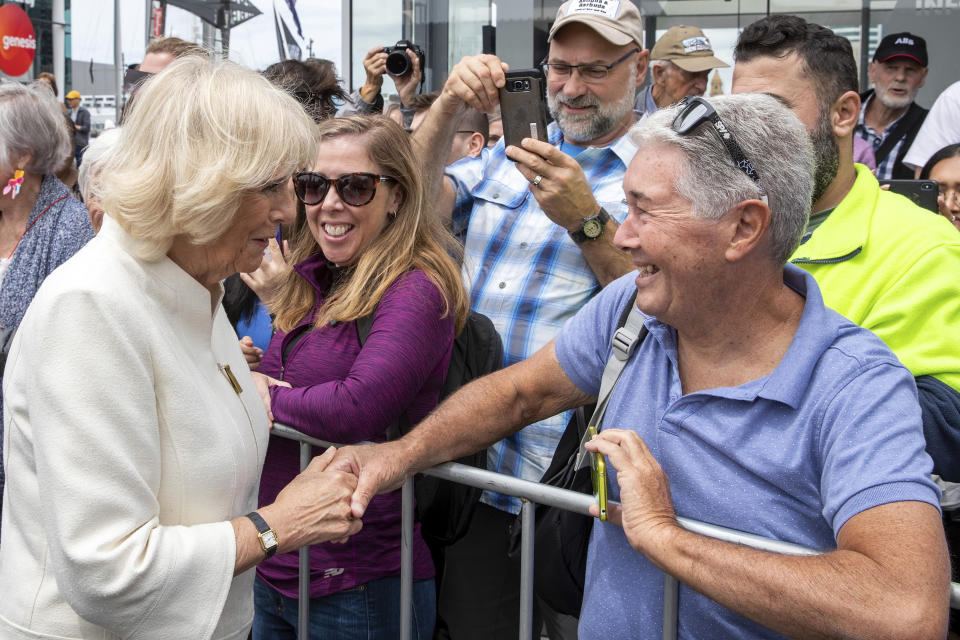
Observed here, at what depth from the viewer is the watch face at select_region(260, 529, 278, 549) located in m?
1.72

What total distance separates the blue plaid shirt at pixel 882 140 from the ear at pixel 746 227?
12.8ft

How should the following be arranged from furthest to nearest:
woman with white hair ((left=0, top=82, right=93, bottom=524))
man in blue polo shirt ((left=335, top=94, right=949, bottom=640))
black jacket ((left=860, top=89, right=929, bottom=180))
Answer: black jacket ((left=860, top=89, right=929, bottom=180)), woman with white hair ((left=0, top=82, right=93, bottom=524)), man in blue polo shirt ((left=335, top=94, right=949, bottom=640))

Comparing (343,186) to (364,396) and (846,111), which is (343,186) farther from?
(846,111)

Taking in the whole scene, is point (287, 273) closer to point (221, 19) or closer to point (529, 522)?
point (529, 522)

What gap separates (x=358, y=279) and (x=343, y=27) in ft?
21.5

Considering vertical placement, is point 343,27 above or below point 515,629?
above

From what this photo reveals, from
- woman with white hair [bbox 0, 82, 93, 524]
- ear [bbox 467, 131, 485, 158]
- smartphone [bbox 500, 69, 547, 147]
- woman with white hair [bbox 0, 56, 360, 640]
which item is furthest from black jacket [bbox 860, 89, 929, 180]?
woman with white hair [bbox 0, 56, 360, 640]

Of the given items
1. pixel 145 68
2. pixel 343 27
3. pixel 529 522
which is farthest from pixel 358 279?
pixel 343 27

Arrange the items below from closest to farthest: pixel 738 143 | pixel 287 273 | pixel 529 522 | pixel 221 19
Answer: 1. pixel 738 143
2. pixel 529 522
3. pixel 287 273
4. pixel 221 19

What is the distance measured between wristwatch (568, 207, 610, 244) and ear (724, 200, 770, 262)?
2.96 feet

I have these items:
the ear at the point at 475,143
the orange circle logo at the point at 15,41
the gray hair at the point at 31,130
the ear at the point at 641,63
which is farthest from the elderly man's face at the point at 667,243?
the orange circle logo at the point at 15,41

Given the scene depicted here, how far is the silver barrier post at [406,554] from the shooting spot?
7.27 ft

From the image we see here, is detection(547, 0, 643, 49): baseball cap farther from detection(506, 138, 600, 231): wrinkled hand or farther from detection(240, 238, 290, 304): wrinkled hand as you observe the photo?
detection(240, 238, 290, 304): wrinkled hand

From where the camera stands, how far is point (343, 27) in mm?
8406
